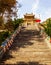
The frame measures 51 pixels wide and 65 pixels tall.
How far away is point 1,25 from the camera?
64.4ft

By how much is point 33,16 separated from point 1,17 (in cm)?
4785

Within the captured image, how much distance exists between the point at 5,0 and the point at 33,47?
247 inches

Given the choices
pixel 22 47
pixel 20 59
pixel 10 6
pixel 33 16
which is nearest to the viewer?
pixel 20 59

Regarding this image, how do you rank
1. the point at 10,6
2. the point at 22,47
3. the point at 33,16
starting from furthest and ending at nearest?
the point at 33,16 < the point at 22,47 < the point at 10,6

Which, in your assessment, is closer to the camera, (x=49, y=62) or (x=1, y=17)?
(x=49, y=62)

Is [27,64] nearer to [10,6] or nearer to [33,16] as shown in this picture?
[10,6]

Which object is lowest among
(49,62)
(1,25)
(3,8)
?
(49,62)

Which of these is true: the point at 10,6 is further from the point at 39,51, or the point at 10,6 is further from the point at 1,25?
the point at 39,51

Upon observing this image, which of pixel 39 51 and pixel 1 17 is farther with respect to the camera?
pixel 39 51

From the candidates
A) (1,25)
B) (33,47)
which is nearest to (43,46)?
(33,47)

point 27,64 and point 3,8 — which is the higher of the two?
point 3,8

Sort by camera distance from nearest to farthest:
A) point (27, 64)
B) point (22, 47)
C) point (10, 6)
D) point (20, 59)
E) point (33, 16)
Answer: point (27, 64), point (20, 59), point (10, 6), point (22, 47), point (33, 16)

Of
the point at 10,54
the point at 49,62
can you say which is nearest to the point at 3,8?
the point at 10,54

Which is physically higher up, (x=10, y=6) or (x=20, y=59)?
(x=10, y=6)
